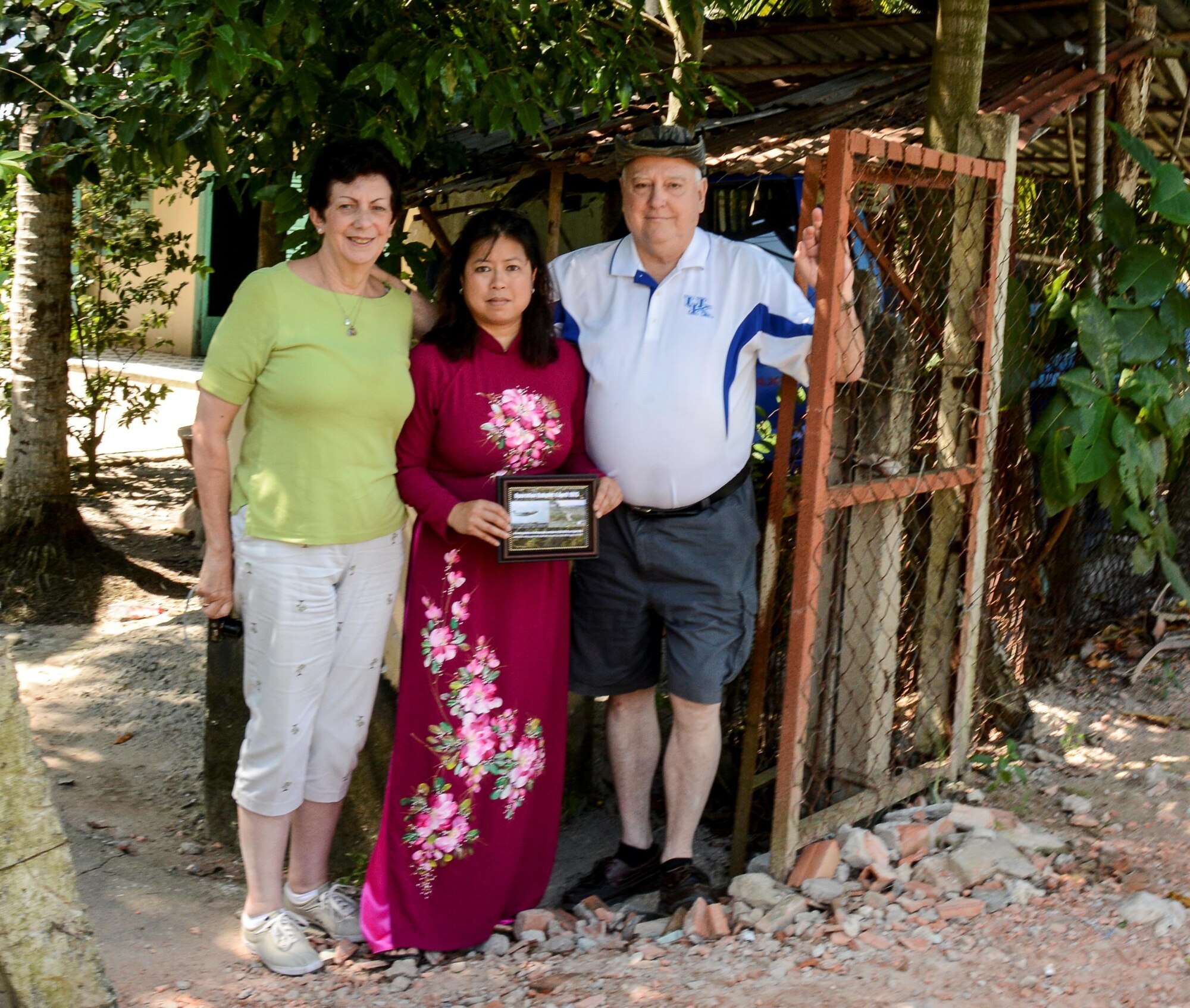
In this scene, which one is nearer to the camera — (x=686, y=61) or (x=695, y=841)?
(x=695, y=841)

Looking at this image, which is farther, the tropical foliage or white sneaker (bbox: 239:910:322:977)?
the tropical foliage

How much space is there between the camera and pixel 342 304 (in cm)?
323

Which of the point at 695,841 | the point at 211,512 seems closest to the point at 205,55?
the point at 211,512

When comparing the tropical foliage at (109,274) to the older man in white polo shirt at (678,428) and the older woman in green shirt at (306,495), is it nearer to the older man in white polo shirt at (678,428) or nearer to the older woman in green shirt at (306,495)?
the older woman in green shirt at (306,495)

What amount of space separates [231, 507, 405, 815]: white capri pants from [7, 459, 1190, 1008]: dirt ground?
547mm

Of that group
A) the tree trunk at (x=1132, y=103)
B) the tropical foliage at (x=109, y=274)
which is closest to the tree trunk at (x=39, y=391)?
the tropical foliage at (x=109, y=274)

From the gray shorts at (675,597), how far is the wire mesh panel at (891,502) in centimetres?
15

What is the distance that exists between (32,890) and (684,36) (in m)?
3.70

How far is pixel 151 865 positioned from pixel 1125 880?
3.01 metres

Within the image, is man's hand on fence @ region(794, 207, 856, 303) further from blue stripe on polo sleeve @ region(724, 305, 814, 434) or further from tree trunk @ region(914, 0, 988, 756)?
tree trunk @ region(914, 0, 988, 756)

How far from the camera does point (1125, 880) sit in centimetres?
369

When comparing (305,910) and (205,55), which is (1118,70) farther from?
(305,910)

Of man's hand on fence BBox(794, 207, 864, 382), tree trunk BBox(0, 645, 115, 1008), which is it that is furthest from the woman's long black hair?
tree trunk BBox(0, 645, 115, 1008)

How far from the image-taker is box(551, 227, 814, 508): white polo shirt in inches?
132
